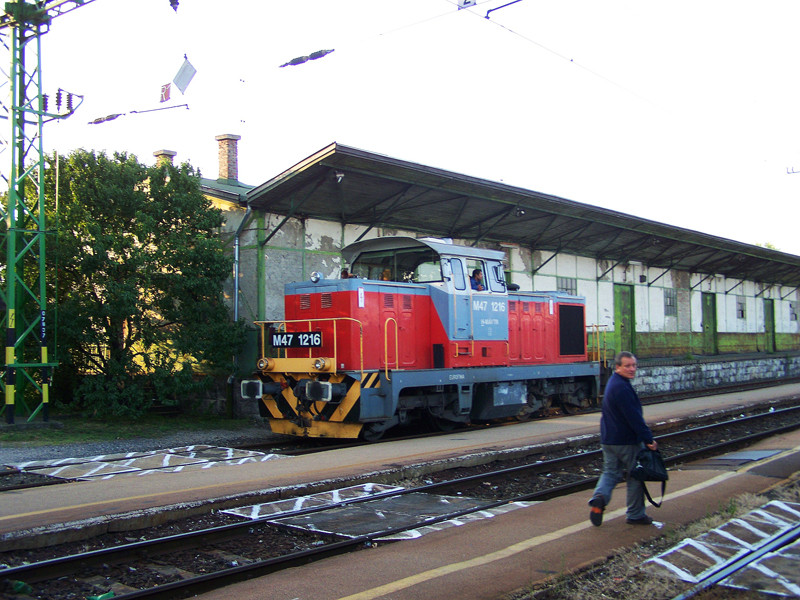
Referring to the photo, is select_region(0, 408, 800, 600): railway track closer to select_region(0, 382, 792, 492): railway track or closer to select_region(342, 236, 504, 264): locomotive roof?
select_region(0, 382, 792, 492): railway track

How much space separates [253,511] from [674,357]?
25.4 meters

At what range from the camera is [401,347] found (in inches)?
498

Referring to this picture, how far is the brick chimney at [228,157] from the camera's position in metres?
19.5

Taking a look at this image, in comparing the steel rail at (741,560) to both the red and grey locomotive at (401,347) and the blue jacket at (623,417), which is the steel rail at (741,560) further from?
the red and grey locomotive at (401,347)

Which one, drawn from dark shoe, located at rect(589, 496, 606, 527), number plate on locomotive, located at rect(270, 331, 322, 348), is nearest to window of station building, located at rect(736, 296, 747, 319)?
Result: number plate on locomotive, located at rect(270, 331, 322, 348)

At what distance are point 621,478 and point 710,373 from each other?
23.0m

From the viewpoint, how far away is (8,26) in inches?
533

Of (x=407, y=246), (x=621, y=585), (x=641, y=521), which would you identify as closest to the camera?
(x=621, y=585)

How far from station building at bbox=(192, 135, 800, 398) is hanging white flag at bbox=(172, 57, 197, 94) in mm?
2995

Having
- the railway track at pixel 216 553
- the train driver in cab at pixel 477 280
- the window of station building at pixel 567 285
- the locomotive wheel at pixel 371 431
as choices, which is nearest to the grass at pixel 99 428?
the locomotive wheel at pixel 371 431

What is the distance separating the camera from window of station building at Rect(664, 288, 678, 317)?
1158 inches

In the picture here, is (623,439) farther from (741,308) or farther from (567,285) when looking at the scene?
(741,308)

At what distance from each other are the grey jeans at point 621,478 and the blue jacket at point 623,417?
0.08 metres

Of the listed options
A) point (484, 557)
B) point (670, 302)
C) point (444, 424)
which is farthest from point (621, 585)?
point (670, 302)
